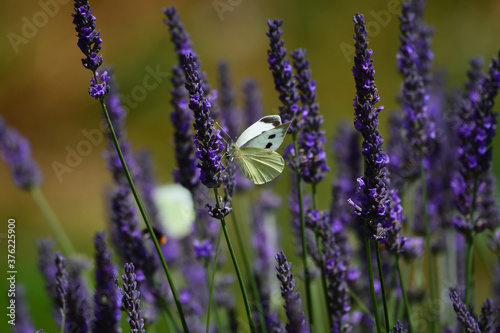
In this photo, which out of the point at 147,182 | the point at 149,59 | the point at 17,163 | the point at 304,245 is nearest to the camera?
the point at 304,245

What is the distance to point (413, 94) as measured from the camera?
1826mm

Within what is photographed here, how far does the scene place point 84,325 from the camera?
152 centimetres

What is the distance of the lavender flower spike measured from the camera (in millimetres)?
1160

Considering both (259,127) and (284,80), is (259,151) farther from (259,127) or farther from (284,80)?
(284,80)

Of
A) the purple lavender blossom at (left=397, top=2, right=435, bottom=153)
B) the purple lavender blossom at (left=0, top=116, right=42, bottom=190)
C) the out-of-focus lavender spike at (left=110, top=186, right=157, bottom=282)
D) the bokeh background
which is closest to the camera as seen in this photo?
the out-of-focus lavender spike at (left=110, top=186, right=157, bottom=282)

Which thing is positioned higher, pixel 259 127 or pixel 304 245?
pixel 259 127

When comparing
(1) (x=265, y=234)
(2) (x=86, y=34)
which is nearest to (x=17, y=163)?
(1) (x=265, y=234)

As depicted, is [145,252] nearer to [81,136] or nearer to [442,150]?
[442,150]

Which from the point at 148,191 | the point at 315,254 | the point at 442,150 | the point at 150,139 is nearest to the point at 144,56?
the point at 150,139

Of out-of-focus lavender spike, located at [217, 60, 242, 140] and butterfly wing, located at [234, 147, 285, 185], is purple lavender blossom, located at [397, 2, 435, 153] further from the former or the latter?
out-of-focus lavender spike, located at [217, 60, 242, 140]

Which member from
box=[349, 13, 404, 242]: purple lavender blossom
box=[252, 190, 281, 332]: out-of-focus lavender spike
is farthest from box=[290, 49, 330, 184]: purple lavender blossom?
box=[252, 190, 281, 332]: out-of-focus lavender spike

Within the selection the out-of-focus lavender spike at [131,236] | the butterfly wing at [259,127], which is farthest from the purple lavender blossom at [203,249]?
the butterfly wing at [259,127]

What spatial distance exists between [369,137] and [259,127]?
516 mm

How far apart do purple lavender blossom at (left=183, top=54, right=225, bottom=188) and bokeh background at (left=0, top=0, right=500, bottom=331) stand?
5149mm
